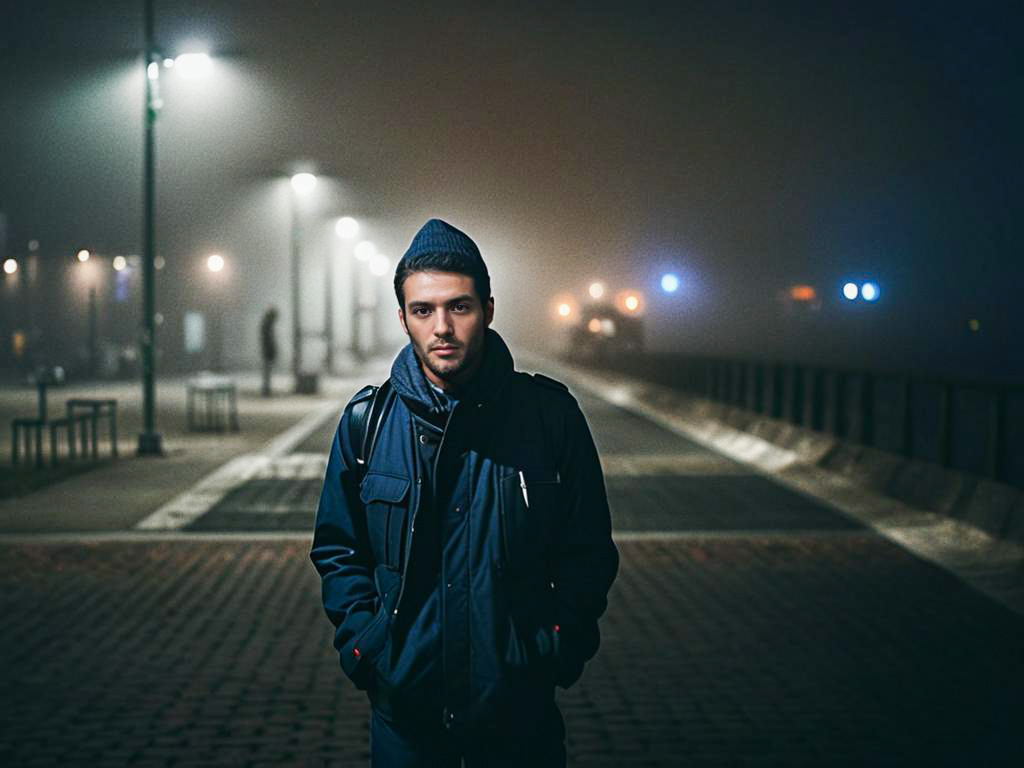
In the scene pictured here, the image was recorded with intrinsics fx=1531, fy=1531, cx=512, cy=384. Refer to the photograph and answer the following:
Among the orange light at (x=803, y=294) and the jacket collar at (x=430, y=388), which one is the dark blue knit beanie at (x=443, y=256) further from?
the orange light at (x=803, y=294)

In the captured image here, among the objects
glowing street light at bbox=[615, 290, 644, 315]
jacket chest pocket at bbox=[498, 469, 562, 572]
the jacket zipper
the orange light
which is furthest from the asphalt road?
glowing street light at bbox=[615, 290, 644, 315]

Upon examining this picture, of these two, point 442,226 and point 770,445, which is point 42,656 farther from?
point 770,445

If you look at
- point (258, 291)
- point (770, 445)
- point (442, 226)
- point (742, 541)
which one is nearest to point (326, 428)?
point (770, 445)

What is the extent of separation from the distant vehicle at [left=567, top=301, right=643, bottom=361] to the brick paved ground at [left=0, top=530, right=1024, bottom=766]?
90.7 metres

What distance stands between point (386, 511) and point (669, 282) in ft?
143

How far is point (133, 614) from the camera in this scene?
30.3 ft

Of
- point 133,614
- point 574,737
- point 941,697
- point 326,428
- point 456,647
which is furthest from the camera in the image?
point 326,428

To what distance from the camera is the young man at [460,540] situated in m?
3.58

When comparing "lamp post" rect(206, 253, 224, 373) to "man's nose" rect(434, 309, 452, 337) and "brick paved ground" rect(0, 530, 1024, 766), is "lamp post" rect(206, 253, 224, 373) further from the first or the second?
"man's nose" rect(434, 309, 452, 337)

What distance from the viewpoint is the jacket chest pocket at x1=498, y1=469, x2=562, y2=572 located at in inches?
143

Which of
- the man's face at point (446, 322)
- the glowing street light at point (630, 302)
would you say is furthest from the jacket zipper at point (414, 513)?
the glowing street light at point (630, 302)

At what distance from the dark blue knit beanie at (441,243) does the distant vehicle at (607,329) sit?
97301 millimetres

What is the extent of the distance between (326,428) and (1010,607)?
17937 millimetres

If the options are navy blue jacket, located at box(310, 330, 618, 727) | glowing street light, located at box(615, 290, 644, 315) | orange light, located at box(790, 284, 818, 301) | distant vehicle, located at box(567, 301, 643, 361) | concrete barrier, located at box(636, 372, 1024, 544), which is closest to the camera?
navy blue jacket, located at box(310, 330, 618, 727)
